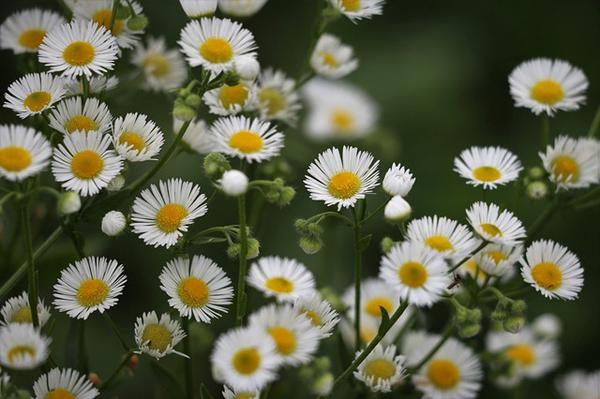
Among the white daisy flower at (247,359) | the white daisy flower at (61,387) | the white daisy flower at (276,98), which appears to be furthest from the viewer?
the white daisy flower at (276,98)

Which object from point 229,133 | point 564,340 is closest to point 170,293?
point 229,133

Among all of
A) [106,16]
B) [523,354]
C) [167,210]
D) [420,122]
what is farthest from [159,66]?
[420,122]

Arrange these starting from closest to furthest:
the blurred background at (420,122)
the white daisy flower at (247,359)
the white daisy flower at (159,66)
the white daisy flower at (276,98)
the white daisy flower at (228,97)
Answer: the white daisy flower at (247,359)
the white daisy flower at (228,97)
the white daisy flower at (276,98)
the white daisy flower at (159,66)
the blurred background at (420,122)

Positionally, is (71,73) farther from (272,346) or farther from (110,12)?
(272,346)

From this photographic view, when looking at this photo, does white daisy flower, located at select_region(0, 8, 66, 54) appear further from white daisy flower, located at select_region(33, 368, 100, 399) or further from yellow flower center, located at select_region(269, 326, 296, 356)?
yellow flower center, located at select_region(269, 326, 296, 356)

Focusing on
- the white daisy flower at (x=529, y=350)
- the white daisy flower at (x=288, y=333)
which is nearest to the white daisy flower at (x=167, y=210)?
the white daisy flower at (x=288, y=333)

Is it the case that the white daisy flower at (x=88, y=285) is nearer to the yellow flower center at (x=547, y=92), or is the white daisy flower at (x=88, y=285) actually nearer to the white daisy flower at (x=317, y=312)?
the white daisy flower at (x=317, y=312)
